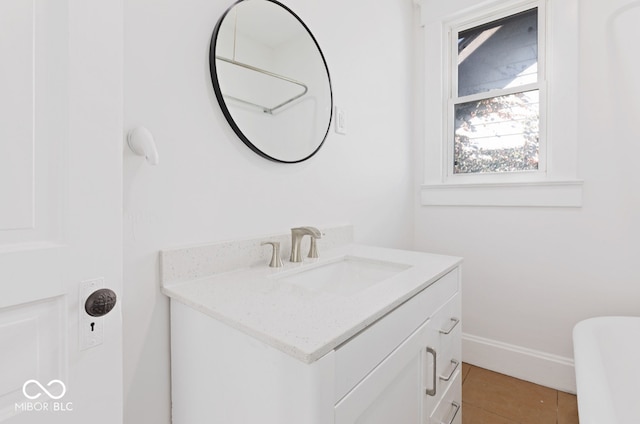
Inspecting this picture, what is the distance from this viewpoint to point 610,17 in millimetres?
1515

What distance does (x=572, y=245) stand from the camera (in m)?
1.64

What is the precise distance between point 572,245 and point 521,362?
0.74 metres

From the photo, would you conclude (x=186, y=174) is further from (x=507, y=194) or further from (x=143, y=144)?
(x=507, y=194)

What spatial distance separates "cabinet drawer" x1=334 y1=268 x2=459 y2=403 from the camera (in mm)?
601

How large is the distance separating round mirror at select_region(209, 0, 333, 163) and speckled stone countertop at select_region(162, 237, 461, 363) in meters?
0.48

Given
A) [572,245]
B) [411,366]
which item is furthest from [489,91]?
[411,366]

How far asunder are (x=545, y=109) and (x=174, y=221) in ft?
6.62

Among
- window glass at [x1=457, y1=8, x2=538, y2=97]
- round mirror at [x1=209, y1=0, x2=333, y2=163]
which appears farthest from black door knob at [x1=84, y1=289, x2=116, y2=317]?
window glass at [x1=457, y1=8, x2=538, y2=97]

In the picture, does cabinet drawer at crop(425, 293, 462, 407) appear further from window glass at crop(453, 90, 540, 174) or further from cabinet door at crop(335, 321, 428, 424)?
window glass at crop(453, 90, 540, 174)

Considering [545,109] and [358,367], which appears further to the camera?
[545,109]

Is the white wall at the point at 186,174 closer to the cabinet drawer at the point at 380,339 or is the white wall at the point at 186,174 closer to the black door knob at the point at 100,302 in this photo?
the black door knob at the point at 100,302

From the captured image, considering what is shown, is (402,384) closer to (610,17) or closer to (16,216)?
(16,216)

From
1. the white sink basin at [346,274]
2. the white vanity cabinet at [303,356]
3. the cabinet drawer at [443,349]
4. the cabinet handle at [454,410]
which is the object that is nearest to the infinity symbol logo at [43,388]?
the white vanity cabinet at [303,356]

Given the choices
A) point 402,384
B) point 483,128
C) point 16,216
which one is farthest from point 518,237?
point 16,216
